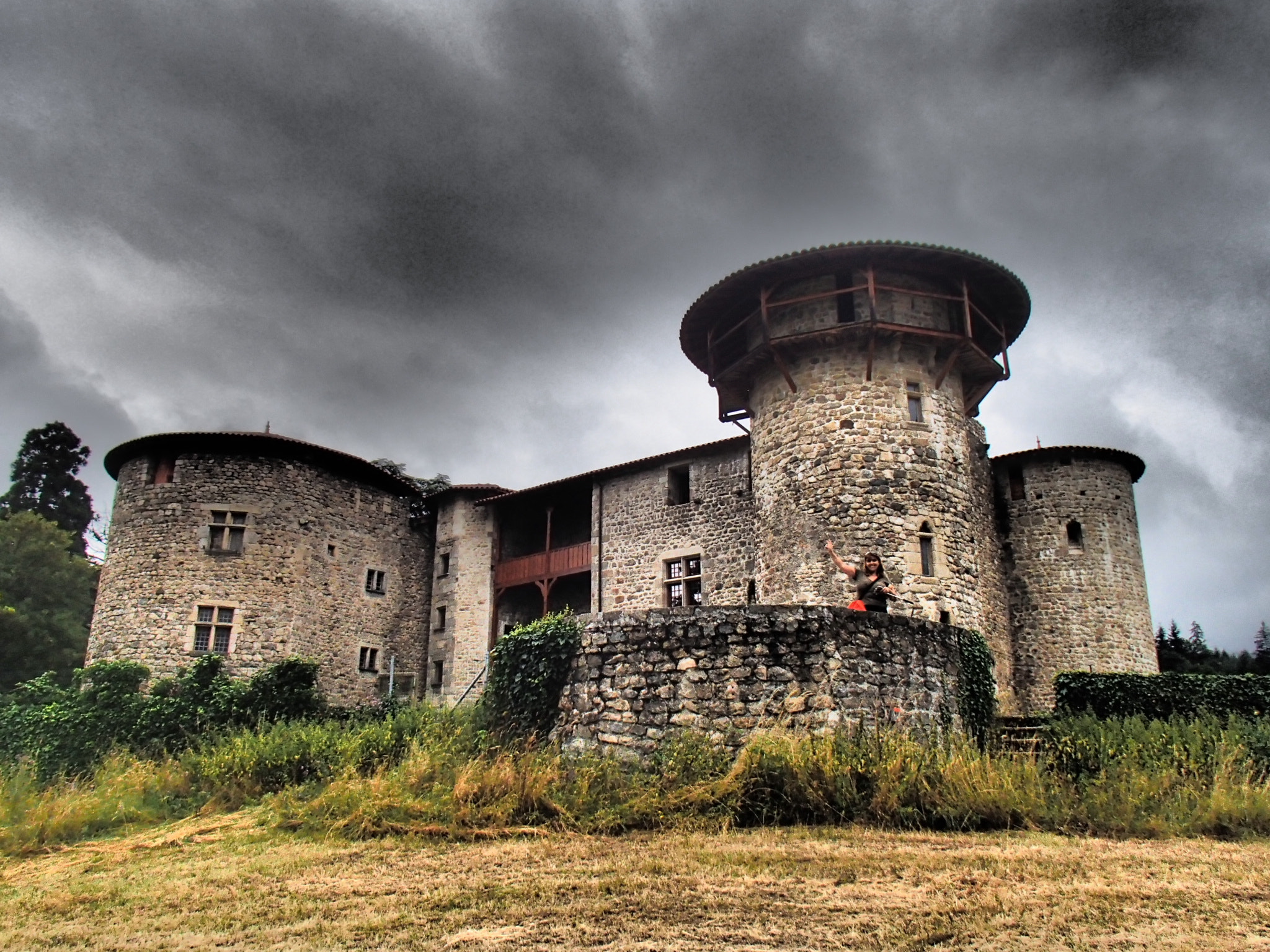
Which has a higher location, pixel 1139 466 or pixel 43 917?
pixel 1139 466

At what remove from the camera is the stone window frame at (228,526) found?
24.5 metres

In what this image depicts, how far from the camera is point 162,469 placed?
2541 cm

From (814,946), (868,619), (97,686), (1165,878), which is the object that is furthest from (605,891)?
(97,686)

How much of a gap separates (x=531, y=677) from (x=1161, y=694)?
32.1ft

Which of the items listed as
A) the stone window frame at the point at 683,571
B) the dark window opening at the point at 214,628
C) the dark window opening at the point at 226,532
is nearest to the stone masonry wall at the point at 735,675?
the stone window frame at the point at 683,571

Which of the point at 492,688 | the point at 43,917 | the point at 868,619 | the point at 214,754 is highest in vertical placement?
the point at 868,619

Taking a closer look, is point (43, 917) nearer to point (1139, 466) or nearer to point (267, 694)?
point (267, 694)

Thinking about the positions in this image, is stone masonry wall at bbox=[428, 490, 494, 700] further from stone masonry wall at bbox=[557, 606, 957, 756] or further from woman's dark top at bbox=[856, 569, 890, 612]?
stone masonry wall at bbox=[557, 606, 957, 756]

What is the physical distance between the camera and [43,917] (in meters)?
6.51

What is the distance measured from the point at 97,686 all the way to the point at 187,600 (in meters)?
4.26

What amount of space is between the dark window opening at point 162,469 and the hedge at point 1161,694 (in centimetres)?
2210

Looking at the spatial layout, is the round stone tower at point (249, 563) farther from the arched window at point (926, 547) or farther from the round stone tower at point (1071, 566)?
the round stone tower at point (1071, 566)

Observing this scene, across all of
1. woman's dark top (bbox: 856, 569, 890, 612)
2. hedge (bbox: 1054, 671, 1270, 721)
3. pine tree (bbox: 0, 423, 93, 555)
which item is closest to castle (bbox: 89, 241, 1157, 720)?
woman's dark top (bbox: 856, 569, 890, 612)

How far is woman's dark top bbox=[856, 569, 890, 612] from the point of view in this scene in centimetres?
1188
